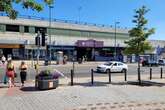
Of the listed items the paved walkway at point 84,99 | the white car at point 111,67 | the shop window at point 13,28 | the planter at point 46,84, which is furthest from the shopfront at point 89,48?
the paved walkway at point 84,99

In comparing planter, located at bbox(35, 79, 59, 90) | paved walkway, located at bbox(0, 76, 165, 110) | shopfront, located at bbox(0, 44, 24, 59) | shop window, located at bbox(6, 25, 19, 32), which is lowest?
paved walkway, located at bbox(0, 76, 165, 110)

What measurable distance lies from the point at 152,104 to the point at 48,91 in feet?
18.8

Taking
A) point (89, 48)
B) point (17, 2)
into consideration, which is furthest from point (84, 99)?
point (89, 48)

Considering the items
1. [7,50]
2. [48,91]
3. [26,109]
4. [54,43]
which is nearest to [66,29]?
[54,43]

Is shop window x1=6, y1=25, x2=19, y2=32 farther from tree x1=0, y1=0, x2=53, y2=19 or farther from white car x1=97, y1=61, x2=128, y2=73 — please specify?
tree x1=0, y1=0, x2=53, y2=19

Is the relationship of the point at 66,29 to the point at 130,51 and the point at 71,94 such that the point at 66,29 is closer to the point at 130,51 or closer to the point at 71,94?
the point at 130,51

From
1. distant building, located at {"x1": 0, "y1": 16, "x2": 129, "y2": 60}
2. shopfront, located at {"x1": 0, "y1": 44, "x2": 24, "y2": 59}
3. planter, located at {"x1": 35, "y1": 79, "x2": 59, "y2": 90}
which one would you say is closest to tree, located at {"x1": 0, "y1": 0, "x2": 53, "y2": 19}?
planter, located at {"x1": 35, "y1": 79, "x2": 59, "y2": 90}

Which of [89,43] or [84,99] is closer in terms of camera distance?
[84,99]

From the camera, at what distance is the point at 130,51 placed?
2289 cm

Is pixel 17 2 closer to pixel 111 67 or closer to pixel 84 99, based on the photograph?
pixel 84 99

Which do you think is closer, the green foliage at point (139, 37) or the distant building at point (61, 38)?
the green foliage at point (139, 37)

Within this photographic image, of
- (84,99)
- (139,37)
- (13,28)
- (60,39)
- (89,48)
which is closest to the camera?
(84,99)

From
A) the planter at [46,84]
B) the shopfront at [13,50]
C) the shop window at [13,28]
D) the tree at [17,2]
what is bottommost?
the planter at [46,84]

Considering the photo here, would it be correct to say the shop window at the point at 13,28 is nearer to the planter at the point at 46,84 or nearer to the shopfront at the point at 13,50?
the shopfront at the point at 13,50
